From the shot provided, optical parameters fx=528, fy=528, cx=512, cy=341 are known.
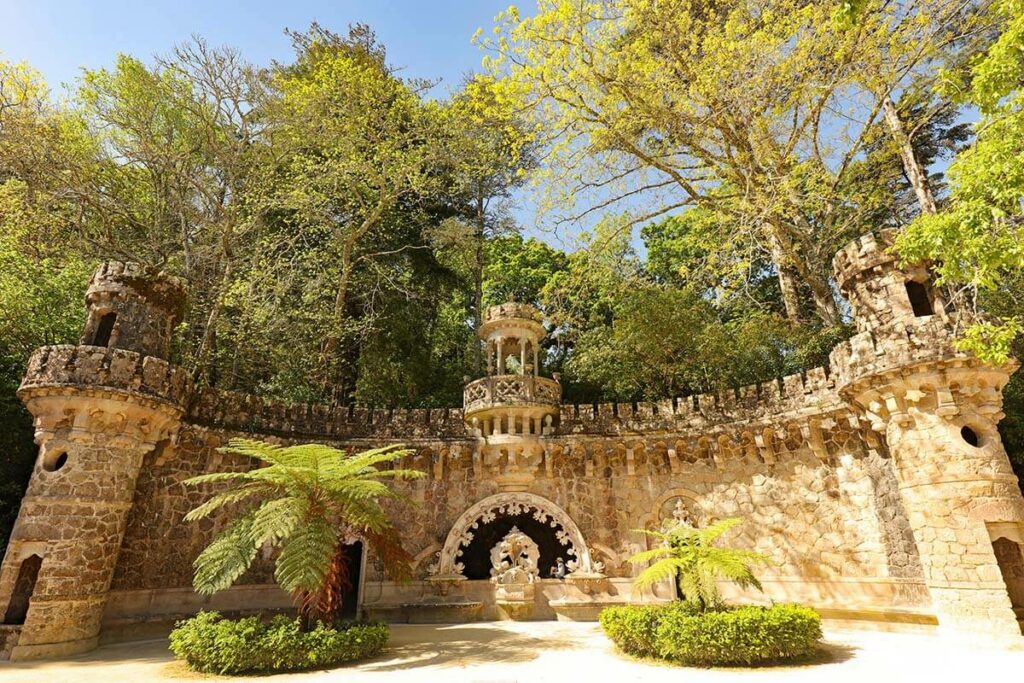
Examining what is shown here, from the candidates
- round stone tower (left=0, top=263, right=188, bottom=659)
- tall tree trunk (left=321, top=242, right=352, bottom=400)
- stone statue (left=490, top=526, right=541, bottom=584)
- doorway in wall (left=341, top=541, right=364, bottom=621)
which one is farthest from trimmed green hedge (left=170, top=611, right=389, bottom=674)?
tall tree trunk (left=321, top=242, right=352, bottom=400)

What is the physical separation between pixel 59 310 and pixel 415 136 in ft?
43.3

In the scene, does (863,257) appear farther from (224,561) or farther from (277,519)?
(224,561)

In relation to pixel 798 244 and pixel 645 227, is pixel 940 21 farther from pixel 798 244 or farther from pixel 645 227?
pixel 645 227

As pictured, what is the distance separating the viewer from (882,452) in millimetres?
10961

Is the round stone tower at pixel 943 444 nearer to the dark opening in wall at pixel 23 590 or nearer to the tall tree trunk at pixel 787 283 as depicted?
the tall tree trunk at pixel 787 283

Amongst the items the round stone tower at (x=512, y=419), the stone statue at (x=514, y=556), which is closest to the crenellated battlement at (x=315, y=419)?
the round stone tower at (x=512, y=419)

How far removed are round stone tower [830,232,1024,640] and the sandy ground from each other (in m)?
0.96

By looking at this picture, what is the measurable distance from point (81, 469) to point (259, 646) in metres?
5.44

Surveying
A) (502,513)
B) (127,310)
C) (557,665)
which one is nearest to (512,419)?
(502,513)

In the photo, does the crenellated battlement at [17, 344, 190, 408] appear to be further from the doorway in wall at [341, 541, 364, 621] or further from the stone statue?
the stone statue

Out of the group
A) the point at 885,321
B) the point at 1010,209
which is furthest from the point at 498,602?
the point at 1010,209

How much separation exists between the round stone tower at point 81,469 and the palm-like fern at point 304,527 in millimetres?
2566

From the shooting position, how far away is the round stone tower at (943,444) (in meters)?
8.77

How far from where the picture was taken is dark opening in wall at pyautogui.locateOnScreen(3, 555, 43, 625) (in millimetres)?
9562
